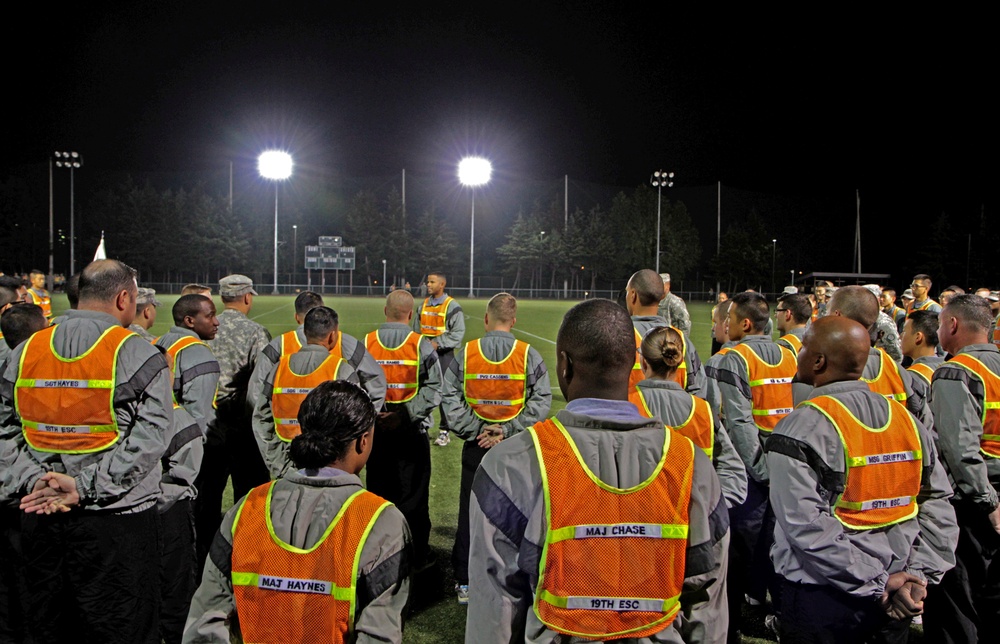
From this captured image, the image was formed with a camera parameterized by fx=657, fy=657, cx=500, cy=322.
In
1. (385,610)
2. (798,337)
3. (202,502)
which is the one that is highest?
(798,337)

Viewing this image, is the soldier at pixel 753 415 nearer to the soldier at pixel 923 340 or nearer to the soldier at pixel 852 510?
the soldier at pixel 923 340

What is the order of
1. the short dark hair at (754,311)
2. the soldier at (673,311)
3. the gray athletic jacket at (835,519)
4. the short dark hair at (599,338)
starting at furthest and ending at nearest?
the soldier at (673,311), the short dark hair at (754,311), the gray athletic jacket at (835,519), the short dark hair at (599,338)

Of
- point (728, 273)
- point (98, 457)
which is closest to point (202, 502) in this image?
point (98, 457)

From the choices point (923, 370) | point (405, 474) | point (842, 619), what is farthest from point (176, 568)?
point (923, 370)

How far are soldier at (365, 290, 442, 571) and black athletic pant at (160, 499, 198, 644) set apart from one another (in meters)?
1.81

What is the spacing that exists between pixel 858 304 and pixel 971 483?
1.60 meters

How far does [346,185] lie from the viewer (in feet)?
306

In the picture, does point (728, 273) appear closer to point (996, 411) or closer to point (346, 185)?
point (346, 185)

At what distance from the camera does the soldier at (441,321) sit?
11047 mm

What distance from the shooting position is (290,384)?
4.84 meters

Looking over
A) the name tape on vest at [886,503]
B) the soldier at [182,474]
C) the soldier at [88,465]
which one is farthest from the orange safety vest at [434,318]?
the name tape on vest at [886,503]

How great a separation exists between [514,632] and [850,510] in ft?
5.69

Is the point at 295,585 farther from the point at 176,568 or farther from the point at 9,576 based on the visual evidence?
the point at 9,576

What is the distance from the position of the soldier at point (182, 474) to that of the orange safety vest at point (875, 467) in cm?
352
